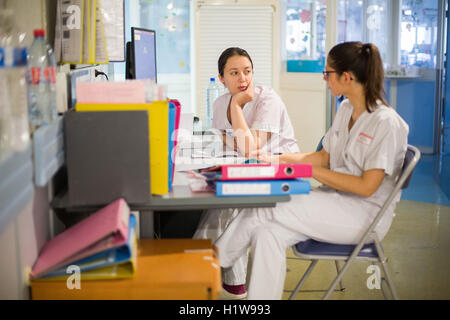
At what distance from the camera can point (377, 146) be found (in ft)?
7.13

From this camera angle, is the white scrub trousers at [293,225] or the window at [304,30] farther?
the window at [304,30]

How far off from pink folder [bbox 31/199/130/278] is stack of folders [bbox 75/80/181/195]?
0.18 meters

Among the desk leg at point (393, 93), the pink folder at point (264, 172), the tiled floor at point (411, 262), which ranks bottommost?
the tiled floor at point (411, 262)

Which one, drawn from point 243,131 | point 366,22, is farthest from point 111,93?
point 366,22

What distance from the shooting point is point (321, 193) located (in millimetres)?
2244

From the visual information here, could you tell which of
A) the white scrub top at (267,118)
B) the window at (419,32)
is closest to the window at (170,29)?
the window at (419,32)

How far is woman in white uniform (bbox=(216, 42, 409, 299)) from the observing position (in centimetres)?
213

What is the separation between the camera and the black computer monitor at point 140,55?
9.95ft

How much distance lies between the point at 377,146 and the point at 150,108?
891mm

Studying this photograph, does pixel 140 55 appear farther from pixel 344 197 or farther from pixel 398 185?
pixel 398 185

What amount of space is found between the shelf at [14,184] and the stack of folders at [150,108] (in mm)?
388

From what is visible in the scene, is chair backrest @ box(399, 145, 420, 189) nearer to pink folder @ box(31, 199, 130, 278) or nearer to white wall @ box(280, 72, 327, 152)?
pink folder @ box(31, 199, 130, 278)

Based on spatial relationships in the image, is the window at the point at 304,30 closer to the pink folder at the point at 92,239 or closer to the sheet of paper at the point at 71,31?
the sheet of paper at the point at 71,31
